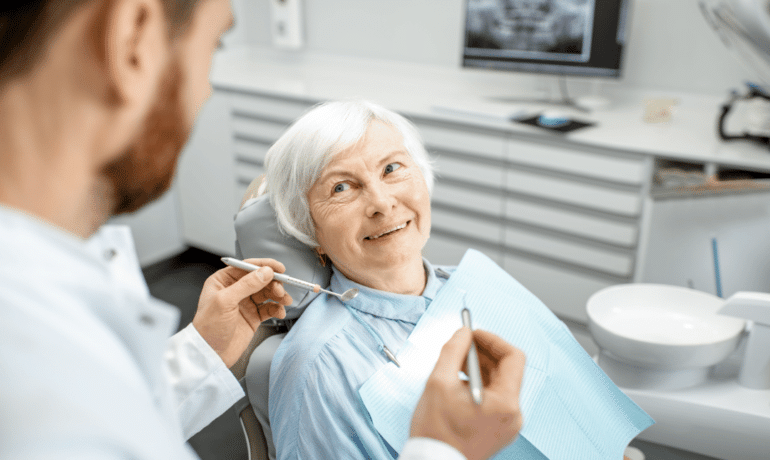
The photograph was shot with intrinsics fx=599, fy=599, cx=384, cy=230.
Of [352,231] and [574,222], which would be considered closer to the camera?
[352,231]

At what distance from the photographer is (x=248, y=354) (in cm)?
134

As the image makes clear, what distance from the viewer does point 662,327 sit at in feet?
4.77

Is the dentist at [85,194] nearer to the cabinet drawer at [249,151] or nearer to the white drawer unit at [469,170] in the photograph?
the white drawer unit at [469,170]

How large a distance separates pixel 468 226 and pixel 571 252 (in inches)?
19.2

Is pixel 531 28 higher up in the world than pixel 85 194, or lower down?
higher up

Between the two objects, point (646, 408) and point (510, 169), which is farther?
point (510, 169)

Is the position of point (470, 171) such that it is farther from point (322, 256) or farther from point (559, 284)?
point (322, 256)

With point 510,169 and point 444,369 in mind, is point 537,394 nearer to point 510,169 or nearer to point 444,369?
point 444,369

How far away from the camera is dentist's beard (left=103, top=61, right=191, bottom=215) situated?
57 centimetres

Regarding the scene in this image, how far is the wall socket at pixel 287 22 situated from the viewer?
3891 millimetres

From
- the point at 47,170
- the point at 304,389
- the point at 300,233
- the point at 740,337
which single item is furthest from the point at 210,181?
the point at 47,170

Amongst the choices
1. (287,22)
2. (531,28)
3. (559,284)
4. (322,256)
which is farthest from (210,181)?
(322,256)

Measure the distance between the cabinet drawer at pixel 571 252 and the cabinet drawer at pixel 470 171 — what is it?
24 cm

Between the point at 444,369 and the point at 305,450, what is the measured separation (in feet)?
1.53
